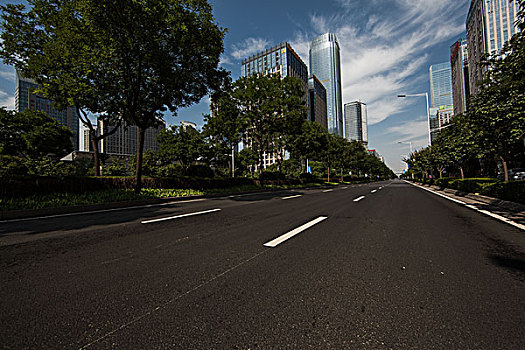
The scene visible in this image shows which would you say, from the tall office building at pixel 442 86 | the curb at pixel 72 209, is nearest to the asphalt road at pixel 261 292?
the curb at pixel 72 209

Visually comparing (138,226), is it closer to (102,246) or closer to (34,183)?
(102,246)

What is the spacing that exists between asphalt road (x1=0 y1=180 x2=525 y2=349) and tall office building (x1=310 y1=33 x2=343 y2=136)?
555ft

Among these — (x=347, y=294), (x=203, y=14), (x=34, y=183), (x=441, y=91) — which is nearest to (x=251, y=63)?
(x=441, y=91)

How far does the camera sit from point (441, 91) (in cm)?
11969

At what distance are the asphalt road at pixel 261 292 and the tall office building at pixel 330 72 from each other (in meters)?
169

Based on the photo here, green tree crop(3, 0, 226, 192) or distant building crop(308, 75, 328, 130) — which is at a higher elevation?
distant building crop(308, 75, 328, 130)

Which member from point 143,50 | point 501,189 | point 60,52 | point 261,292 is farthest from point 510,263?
point 60,52

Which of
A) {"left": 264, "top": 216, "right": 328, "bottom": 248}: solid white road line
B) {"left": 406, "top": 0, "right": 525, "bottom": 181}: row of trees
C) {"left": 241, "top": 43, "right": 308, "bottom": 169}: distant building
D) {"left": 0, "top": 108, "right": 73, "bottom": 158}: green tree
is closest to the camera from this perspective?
{"left": 264, "top": 216, "right": 328, "bottom": 248}: solid white road line

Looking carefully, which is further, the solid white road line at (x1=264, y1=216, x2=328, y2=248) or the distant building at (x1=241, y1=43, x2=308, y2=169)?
the distant building at (x1=241, y1=43, x2=308, y2=169)

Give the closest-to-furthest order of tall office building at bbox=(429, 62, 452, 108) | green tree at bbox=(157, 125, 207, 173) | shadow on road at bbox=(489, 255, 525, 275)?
shadow on road at bbox=(489, 255, 525, 275) < green tree at bbox=(157, 125, 207, 173) < tall office building at bbox=(429, 62, 452, 108)

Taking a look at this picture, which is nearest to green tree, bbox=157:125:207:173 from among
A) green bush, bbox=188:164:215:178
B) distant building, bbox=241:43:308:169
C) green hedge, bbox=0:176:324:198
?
green bush, bbox=188:164:215:178

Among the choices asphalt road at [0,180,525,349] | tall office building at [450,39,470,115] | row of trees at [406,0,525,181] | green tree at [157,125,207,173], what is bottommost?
asphalt road at [0,180,525,349]

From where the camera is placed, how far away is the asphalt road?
5.36ft

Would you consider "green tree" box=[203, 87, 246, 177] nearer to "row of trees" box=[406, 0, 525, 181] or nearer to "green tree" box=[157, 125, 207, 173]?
"green tree" box=[157, 125, 207, 173]
